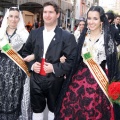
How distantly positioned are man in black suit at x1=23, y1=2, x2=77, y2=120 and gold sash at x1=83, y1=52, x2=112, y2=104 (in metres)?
0.18

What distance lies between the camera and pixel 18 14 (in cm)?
347

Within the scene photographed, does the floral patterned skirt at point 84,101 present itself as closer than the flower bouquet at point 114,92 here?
No

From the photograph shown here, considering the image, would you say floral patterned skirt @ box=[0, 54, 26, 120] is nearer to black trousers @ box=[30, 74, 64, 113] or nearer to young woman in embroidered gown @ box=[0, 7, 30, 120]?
young woman in embroidered gown @ box=[0, 7, 30, 120]

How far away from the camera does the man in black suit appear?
304cm

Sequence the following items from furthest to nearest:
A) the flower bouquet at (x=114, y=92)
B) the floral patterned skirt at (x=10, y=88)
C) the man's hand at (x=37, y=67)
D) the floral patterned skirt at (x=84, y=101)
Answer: the floral patterned skirt at (x=10, y=88)
the man's hand at (x=37, y=67)
the floral patterned skirt at (x=84, y=101)
the flower bouquet at (x=114, y=92)

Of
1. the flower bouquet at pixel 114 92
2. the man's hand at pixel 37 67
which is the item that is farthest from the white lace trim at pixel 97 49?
the man's hand at pixel 37 67

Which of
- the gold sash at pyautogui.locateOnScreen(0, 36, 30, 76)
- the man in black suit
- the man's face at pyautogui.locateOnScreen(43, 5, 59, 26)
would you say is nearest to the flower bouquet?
the man in black suit

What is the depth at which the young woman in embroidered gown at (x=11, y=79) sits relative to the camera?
330 cm

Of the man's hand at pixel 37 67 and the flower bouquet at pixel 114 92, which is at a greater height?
the man's hand at pixel 37 67

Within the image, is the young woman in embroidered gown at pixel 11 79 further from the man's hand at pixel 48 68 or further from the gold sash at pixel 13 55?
the man's hand at pixel 48 68

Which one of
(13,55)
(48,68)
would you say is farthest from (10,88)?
(48,68)

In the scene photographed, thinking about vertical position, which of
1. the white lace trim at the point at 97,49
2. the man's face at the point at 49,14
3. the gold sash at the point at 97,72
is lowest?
the gold sash at the point at 97,72

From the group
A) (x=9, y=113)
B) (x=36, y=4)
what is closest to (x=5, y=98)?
(x=9, y=113)

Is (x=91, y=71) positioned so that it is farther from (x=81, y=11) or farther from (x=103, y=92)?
(x=81, y=11)
